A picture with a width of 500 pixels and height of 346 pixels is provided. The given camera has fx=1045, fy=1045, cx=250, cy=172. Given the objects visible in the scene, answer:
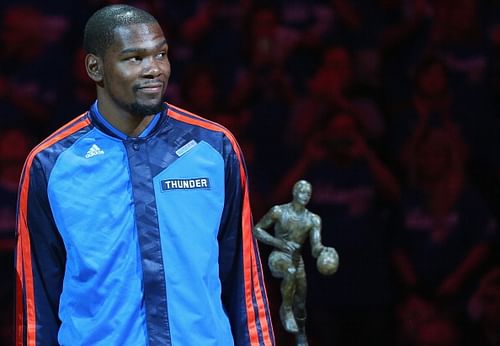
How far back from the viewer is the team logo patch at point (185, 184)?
1.90 meters

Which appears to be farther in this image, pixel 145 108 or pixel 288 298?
pixel 288 298

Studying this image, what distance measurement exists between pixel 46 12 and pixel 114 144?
5.80 feet

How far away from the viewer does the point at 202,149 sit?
1949mm

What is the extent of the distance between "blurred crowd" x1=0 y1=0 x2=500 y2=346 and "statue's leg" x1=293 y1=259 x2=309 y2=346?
981mm

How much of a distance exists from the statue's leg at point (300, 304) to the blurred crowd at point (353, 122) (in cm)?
98

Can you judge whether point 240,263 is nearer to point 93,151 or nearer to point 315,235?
point 93,151

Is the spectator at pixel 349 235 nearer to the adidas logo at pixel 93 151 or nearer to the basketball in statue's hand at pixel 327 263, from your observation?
the basketball in statue's hand at pixel 327 263

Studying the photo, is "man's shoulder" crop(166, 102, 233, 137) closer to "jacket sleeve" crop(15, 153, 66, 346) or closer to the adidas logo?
the adidas logo

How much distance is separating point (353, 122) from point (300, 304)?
1.28 m

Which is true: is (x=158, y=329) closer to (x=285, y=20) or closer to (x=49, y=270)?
(x=49, y=270)

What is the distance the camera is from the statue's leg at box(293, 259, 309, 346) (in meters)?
2.57

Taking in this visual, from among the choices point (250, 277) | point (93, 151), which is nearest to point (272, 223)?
point (250, 277)

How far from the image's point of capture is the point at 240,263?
196 cm

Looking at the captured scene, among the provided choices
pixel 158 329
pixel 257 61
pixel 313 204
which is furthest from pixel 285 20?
pixel 158 329
